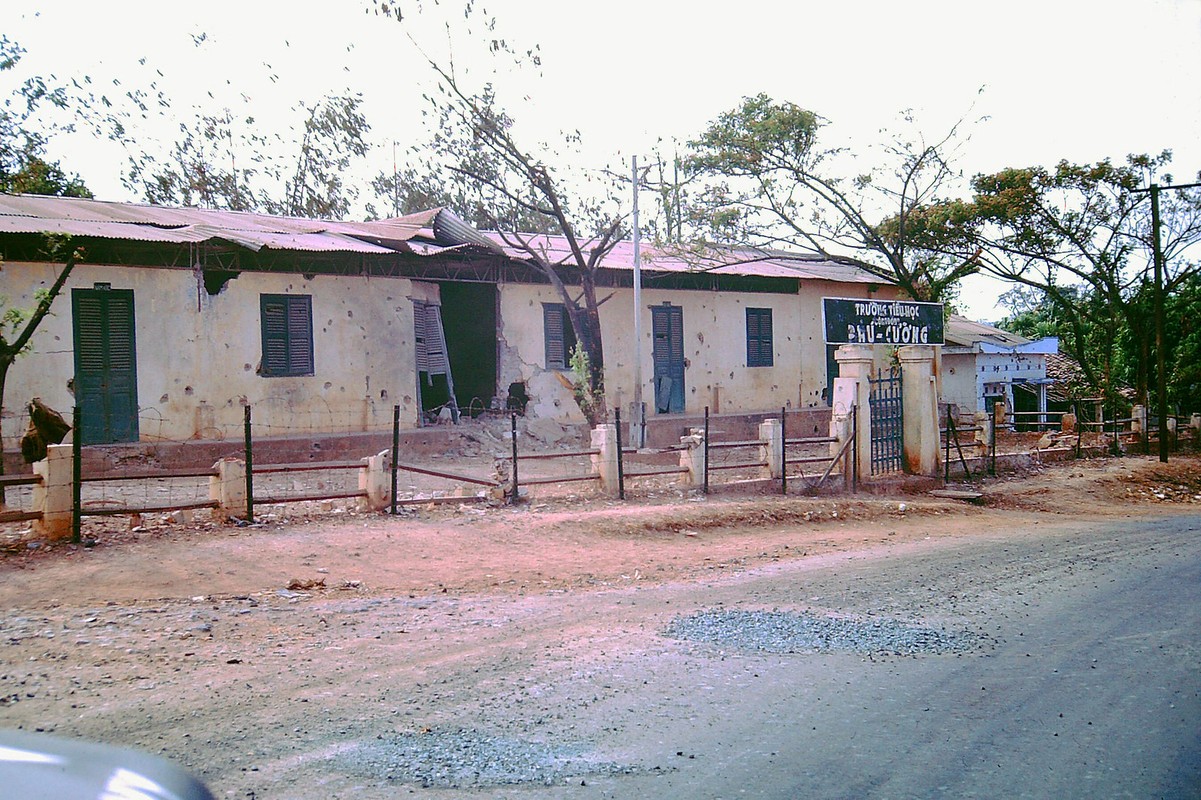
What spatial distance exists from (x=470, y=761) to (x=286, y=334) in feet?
50.7

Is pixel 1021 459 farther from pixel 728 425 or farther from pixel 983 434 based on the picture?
pixel 728 425

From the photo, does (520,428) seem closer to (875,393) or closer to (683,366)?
(683,366)

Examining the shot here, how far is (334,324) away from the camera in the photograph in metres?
19.0

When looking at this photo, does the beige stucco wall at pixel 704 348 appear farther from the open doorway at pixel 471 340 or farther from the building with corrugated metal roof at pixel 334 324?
the open doorway at pixel 471 340

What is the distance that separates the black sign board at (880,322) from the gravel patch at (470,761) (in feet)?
40.1

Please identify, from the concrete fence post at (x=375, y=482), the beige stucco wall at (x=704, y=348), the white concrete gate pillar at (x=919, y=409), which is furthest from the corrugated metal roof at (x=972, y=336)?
the concrete fence post at (x=375, y=482)

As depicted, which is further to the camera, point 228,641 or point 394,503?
point 394,503

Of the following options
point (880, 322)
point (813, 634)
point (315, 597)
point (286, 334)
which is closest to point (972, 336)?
point (880, 322)

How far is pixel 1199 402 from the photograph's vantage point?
3044 centimetres

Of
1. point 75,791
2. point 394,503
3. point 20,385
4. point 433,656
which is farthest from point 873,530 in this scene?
point 20,385

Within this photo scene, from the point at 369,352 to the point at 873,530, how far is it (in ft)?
36.3

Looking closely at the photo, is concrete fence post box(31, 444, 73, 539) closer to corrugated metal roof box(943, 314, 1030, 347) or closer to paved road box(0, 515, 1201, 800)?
paved road box(0, 515, 1201, 800)

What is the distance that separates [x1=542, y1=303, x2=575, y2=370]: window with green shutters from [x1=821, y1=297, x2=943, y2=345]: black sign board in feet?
25.8

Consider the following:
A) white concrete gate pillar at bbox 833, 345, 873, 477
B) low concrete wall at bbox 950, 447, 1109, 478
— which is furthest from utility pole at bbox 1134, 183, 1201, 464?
white concrete gate pillar at bbox 833, 345, 873, 477
